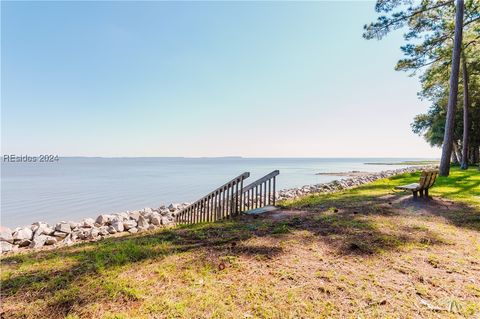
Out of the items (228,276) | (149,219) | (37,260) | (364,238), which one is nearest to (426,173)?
(364,238)

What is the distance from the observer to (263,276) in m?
2.62

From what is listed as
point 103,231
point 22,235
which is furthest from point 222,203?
point 22,235

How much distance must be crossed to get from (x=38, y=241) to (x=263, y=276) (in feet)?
25.3

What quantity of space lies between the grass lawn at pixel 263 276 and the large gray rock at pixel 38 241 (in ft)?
13.9

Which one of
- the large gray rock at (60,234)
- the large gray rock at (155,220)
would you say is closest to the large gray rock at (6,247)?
the large gray rock at (60,234)

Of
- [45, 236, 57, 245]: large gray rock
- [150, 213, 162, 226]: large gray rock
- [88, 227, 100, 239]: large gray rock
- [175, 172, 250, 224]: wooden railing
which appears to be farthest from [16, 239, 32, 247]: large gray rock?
[175, 172, 250, 224]: wooden railing

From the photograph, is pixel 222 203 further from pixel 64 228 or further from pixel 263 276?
pixel 64 228

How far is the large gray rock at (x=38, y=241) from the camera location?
677cm

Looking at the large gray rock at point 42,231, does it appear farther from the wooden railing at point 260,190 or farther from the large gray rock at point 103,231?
the wooden railing at point 260,190

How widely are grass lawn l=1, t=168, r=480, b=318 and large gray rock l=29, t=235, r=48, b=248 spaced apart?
4.23 meters

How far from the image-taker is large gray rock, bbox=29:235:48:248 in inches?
267

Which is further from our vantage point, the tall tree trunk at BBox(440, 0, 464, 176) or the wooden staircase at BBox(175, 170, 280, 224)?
the tall tree trunk at BBox(440, 0, 464, 176)

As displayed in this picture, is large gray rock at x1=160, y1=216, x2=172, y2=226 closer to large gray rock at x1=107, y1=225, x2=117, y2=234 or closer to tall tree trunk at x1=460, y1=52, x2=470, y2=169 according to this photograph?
large gray rock at x1=107, y1=225, x2=117, y2=234

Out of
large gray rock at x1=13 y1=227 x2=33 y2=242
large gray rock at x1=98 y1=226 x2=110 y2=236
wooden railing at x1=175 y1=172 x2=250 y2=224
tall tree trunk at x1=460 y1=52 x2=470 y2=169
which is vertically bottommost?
large gray rock at x1=98 y1=226 x2=110 y2=236
